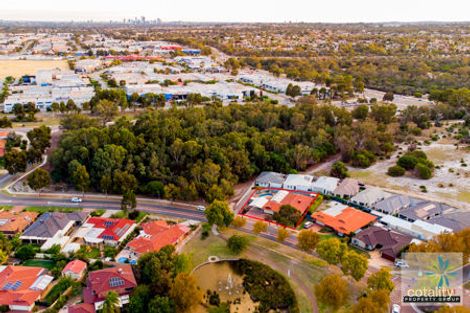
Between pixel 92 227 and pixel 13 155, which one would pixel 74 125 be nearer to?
pixel 13 155

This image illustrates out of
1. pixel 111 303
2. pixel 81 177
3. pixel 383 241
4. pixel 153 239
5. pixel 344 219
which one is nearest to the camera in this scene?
pixel 111 303

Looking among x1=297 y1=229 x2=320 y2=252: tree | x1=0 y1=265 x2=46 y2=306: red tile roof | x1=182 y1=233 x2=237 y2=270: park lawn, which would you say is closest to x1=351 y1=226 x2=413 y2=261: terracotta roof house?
x1=297 y1=229 x2=320 y2=252: tree

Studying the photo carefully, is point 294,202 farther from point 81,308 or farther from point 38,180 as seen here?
point 38,180

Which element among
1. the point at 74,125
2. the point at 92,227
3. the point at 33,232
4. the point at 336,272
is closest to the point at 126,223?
the point at 92,227

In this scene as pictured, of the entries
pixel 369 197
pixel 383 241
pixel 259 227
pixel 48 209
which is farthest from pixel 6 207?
pixel 369 197

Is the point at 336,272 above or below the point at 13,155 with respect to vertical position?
below

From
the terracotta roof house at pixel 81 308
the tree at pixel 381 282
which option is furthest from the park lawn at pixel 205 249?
the tree at pixel 381 282

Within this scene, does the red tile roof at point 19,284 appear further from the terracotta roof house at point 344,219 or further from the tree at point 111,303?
the terracotta roof house at point 344,219

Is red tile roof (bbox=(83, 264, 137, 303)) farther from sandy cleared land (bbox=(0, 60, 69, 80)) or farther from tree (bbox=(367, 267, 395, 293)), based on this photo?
sandy cleared land (bbox=(0, 60, 69, 80))
